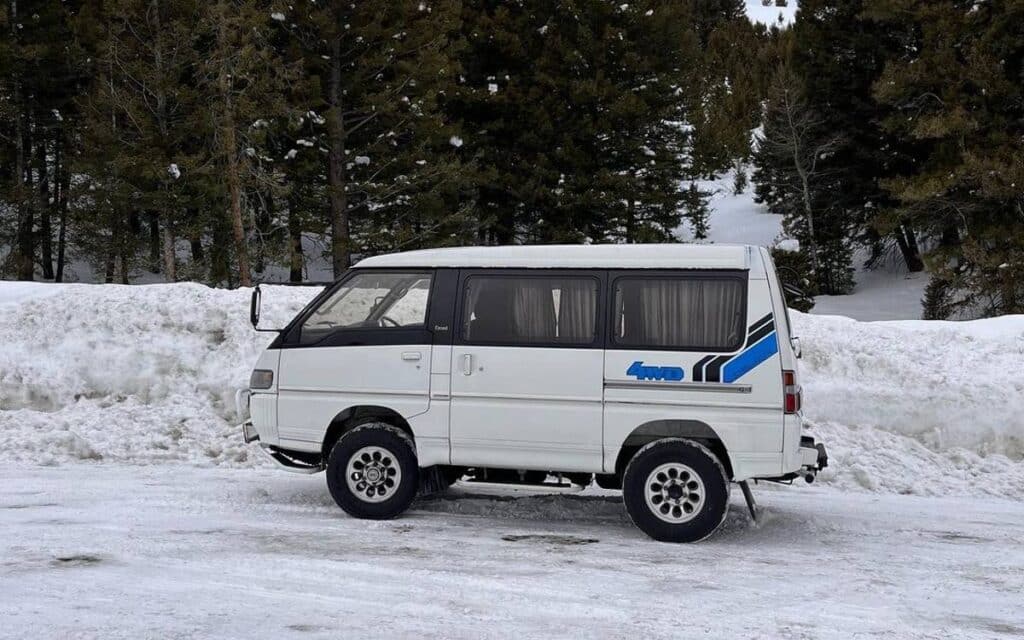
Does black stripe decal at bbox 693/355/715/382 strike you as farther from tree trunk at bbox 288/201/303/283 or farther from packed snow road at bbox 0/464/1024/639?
tree trunk at bbox 288/201/303/283

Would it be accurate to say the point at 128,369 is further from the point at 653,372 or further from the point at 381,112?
the point at 381,112

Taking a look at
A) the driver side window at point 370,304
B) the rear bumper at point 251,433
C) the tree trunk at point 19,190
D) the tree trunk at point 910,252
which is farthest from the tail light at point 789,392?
the tree trunk at point 910,252

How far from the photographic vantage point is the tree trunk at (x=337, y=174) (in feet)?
96.9

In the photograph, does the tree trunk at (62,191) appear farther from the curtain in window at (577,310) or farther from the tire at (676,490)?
the tire at (676,490)

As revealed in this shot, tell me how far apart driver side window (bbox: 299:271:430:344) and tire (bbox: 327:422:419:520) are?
91 centimetres

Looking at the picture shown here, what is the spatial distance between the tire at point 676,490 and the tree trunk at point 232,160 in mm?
21768

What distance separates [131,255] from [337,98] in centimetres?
903

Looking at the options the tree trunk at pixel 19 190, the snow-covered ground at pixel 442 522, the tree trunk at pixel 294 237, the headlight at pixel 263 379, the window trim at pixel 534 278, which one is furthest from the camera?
the tree trunk at pixel 19 190

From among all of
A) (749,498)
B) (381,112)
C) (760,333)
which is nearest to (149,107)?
(381,112)

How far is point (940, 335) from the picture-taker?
1384cm

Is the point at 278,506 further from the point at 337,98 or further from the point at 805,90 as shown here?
the point at 805,90

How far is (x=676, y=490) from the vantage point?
7852 millimetres

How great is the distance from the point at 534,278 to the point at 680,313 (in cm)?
126

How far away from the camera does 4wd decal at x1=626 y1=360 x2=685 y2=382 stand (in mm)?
7797
